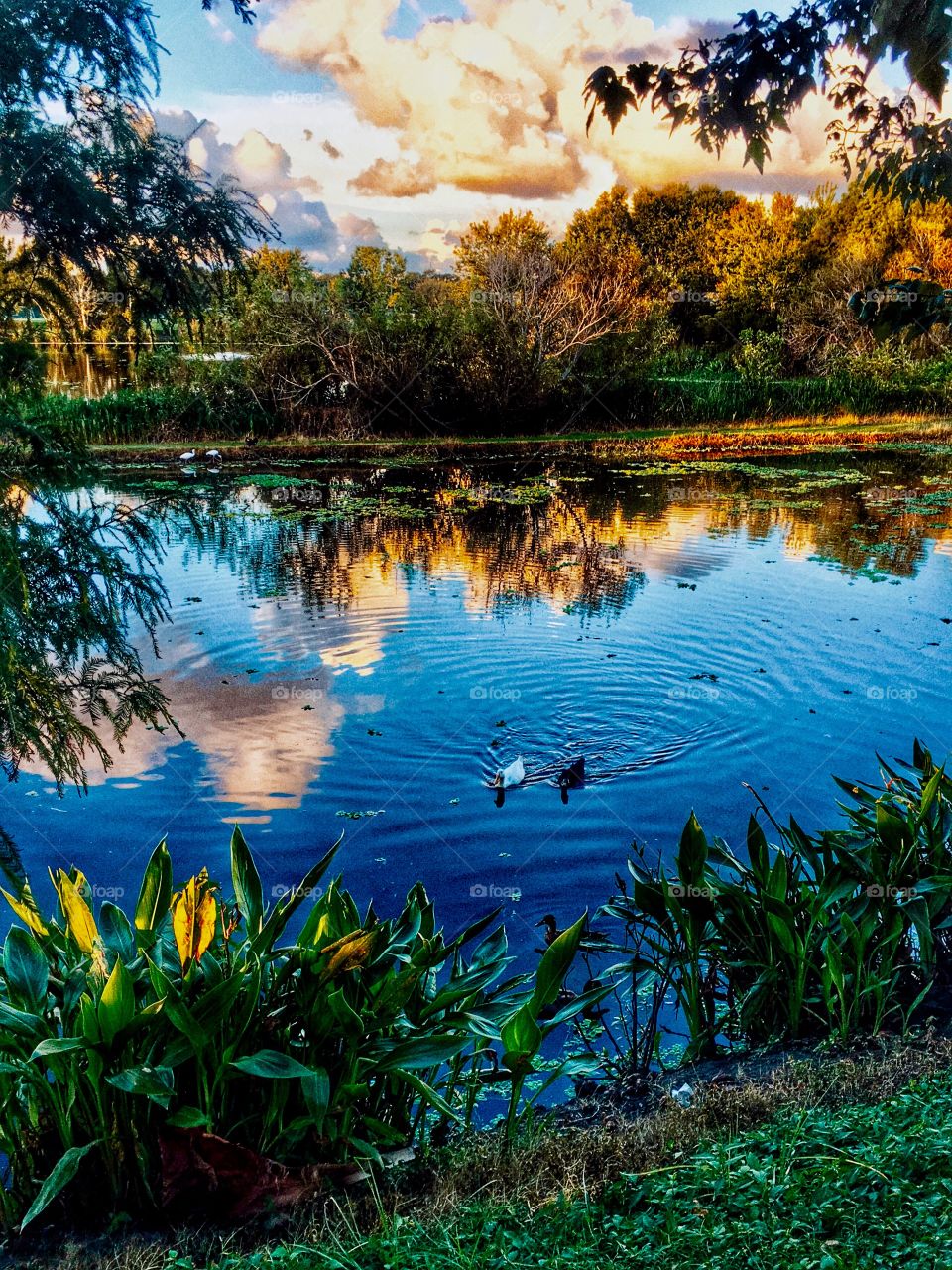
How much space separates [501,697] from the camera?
713 centimetres

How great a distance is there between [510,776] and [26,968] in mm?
3475

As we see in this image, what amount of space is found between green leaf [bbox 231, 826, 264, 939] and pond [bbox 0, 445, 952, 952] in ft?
5.85

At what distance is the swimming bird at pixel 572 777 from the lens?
18.6 feet

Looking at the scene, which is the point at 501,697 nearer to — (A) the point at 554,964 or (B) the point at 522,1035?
(A) the point at 554,964

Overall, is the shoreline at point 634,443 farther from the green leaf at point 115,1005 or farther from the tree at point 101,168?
the green leaf at point 115,1005

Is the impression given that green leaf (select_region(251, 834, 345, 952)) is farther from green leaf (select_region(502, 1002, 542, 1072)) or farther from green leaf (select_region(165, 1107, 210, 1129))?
green leaf (select_region(502, 1002, 542, 1072))

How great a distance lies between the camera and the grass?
194 cm

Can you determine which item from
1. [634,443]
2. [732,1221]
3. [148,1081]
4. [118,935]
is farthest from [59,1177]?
[634,443]

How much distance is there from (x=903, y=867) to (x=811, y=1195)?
1.55 metres

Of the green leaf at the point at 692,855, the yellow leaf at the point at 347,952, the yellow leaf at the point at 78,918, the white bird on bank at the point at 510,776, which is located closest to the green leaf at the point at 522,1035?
the yellow leaf at the point at 347,952

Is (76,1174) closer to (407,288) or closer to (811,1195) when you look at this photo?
(811,1195)

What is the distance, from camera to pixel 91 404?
20828 millimetres

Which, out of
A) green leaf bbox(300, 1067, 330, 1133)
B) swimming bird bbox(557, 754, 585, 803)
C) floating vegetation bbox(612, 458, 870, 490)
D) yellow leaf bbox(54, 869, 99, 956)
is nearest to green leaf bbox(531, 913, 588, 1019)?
green leaf bbox(300, 1067, 330, 1133)

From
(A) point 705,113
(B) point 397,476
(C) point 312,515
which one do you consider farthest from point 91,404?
(A) point 705,113
